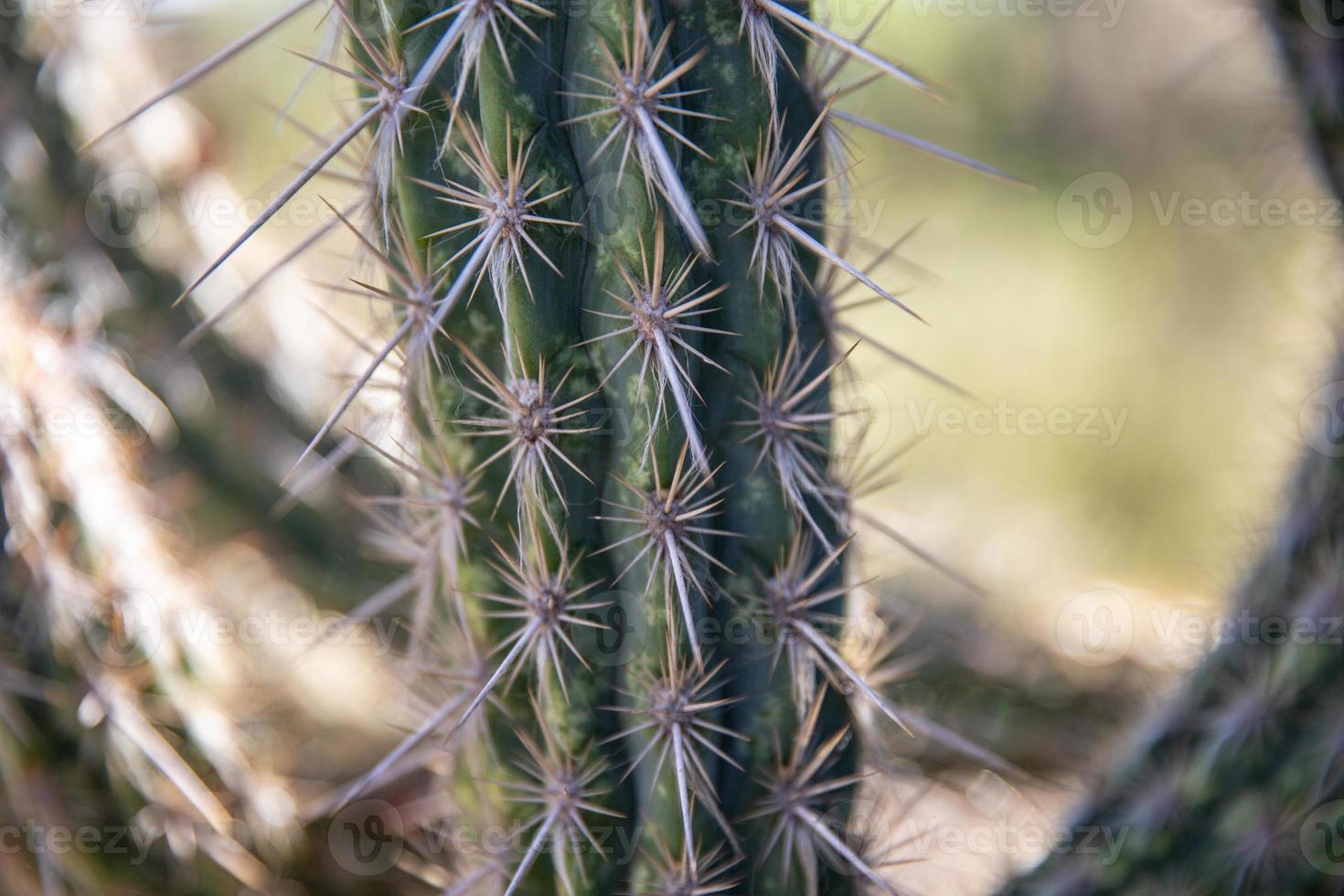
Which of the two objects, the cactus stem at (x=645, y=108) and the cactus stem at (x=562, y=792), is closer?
the cactus stem at (x=645, y=108)

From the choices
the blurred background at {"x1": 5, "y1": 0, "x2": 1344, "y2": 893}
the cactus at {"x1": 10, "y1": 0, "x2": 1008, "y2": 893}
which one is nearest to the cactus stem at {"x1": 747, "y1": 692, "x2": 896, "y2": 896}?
the cactus at {"x1": 10, "y1": 0, "x2": 1008, "y2": 893}

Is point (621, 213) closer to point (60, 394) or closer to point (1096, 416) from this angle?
point (60, 394)

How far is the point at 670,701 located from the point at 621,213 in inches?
20.1

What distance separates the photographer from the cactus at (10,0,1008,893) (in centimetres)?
95

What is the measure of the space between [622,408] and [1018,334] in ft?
12.7

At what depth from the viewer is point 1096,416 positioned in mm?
4230

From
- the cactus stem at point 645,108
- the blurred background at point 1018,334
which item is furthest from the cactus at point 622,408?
the blurred background at point 1018,334

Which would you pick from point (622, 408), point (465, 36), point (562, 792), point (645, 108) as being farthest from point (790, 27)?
point (562, 792)

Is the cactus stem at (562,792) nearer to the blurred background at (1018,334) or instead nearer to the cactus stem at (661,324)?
the cactus stem at (661,324)

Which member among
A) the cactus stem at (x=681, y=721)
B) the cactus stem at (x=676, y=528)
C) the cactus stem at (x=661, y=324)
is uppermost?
the cactus stem at (x=661, y=324)

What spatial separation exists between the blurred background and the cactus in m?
0.93

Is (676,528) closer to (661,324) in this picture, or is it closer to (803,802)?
(661,324)

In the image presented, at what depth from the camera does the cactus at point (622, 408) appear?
3.11 feet

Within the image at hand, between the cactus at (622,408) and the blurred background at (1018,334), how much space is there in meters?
0.93
